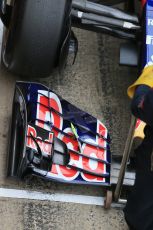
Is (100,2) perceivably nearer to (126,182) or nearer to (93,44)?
(93,44)

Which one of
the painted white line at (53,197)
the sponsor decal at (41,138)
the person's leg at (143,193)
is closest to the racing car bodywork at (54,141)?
the sponsor decal at (41,138)

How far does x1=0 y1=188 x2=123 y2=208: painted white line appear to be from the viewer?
3.04 m

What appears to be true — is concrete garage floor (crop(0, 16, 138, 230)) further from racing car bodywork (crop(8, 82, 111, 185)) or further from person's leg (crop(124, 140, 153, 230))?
person's leg (crop(124, 140, 153, 230))

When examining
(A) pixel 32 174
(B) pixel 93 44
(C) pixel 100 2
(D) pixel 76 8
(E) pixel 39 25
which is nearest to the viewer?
(A) pixel 32 174

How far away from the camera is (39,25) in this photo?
3170 millimetres

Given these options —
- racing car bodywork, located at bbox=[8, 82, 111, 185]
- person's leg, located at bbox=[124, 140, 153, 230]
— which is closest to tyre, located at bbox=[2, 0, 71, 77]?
racing car bodywork, located at bbox=[8, 82, 111, 185]

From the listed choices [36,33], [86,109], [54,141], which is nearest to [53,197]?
[54,141]

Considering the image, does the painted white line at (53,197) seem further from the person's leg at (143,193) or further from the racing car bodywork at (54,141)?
the person's leg at (143,193)

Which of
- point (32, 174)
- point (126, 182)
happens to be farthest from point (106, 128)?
point (32, 174)

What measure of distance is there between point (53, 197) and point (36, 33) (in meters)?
0.89

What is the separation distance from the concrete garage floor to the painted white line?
0.08 feet

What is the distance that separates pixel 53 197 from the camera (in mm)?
3088

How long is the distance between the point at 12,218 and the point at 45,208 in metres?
0.19

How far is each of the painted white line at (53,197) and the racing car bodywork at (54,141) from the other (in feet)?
0.38
